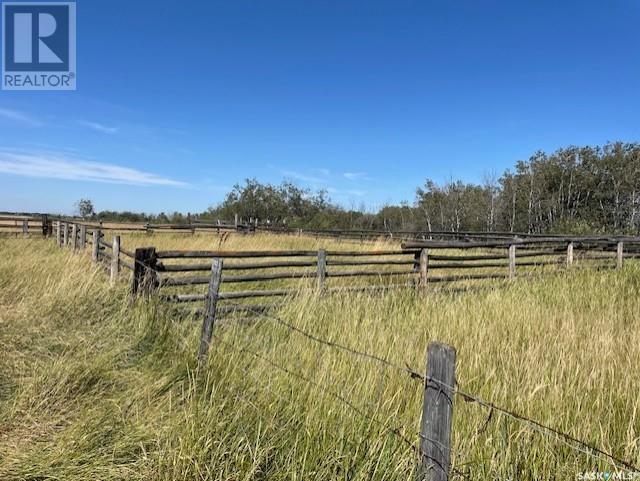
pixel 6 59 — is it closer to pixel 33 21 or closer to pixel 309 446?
pixel 33 21

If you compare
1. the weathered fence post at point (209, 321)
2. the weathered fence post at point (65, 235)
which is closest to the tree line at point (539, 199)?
the weathered fence post at point (65, 235)

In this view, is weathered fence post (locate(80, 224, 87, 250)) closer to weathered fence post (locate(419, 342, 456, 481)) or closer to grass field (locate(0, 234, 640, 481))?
grass field (locate(0, 234, 640, 481))

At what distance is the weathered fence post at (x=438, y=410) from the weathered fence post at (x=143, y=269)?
4695mm

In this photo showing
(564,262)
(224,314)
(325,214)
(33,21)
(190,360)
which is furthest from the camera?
(325,214)

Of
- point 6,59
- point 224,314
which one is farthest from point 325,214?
point 224,314

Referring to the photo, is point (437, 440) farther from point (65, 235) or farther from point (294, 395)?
point (65, 235)

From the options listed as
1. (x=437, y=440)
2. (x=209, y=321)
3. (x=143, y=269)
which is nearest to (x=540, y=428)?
(x=437, y=440)

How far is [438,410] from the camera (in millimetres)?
1808

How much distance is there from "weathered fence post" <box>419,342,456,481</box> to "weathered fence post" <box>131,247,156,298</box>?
4695mm

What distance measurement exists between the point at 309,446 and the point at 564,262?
10.9 metres

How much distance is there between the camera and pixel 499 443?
7.82 ft

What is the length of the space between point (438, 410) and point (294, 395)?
55.2 inches

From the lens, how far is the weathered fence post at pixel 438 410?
176cm


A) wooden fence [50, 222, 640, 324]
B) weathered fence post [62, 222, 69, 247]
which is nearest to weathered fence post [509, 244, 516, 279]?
wooden fence [50, 222, 640, 324]
